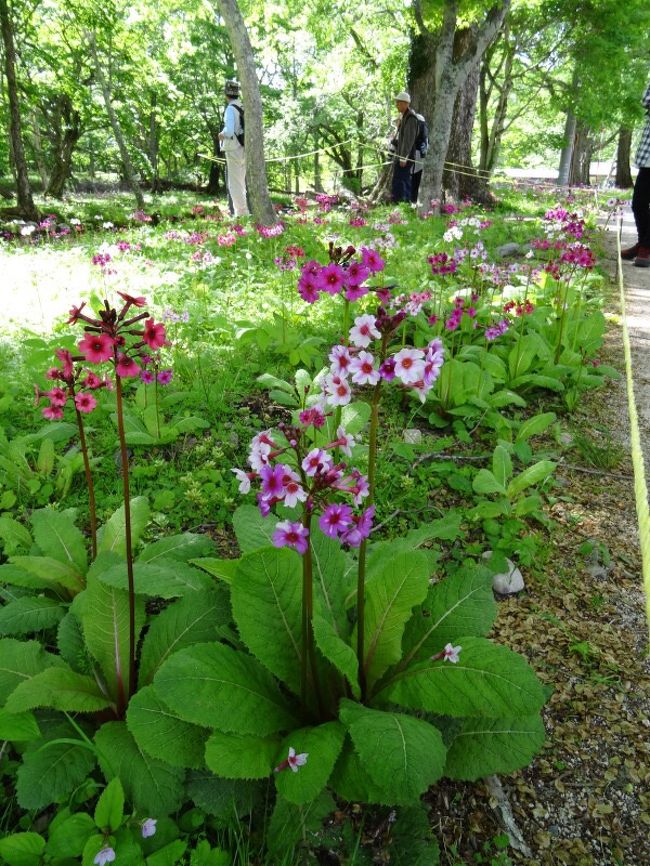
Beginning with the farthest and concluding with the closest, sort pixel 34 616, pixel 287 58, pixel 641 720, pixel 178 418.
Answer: pixel 287 58 → pixel 178 418 → pixel 34 616 → pixel 641 720

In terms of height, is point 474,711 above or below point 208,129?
below

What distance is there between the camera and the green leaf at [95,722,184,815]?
1418 millimetres

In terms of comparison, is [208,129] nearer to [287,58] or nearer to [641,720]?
[287,58]

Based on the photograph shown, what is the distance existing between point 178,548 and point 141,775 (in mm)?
803

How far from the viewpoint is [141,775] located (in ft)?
4.77

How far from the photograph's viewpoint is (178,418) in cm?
338

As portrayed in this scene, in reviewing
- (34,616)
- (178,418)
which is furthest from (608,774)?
(178,418)

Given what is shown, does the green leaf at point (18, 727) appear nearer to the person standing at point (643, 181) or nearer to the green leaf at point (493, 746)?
the green leaf at point (493, 746)

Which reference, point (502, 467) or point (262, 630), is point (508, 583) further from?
point (262, 630)

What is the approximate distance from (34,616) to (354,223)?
5.03 metres

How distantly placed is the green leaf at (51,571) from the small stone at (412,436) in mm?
1937

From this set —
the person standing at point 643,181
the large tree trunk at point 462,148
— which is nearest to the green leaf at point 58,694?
the person standing at point 643,181

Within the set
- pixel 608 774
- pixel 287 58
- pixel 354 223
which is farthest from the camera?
pixel 287 58

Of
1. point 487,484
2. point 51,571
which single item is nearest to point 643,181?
point 487,484
